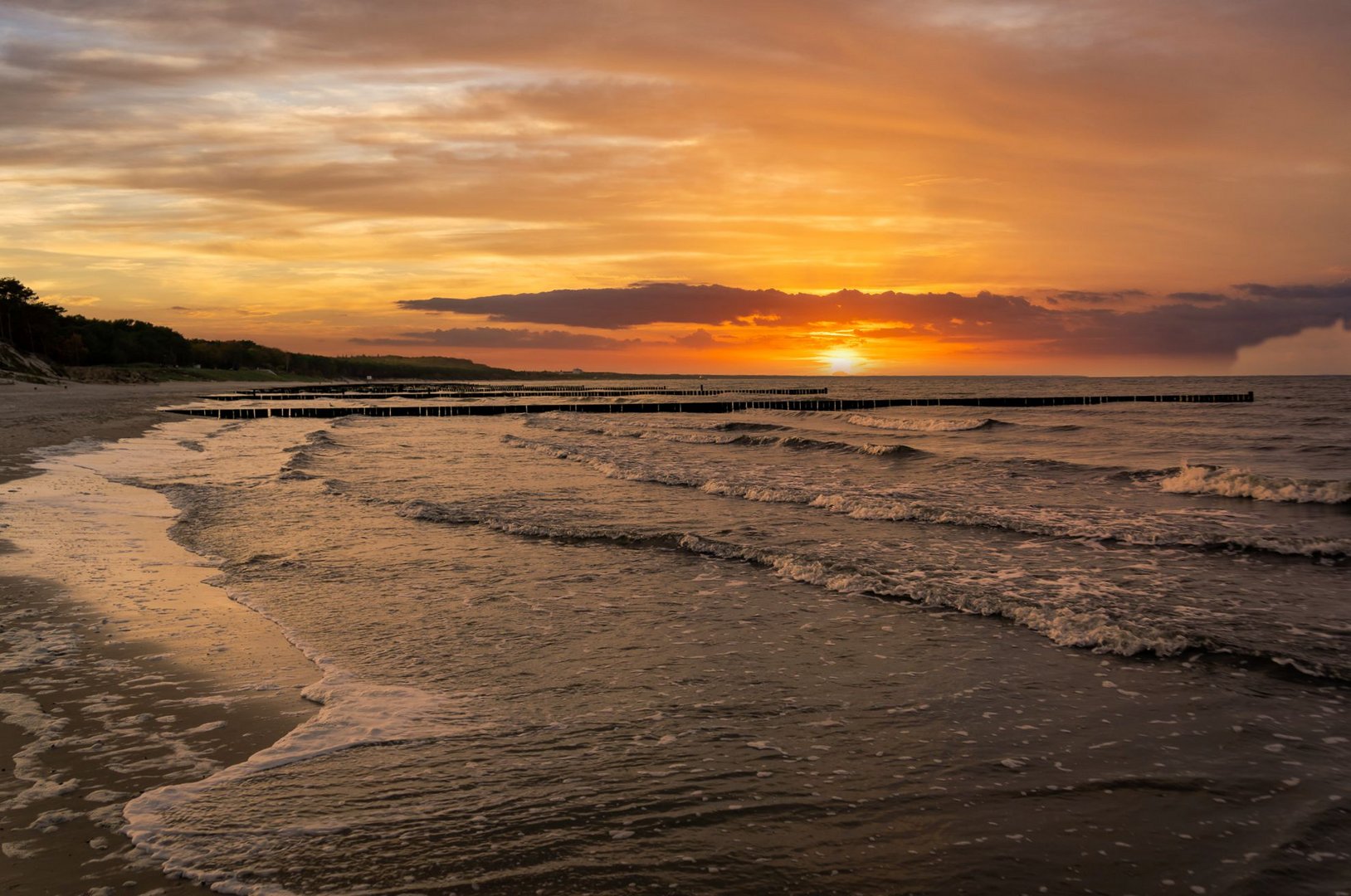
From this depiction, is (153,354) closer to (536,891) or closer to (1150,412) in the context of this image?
(1150,412)

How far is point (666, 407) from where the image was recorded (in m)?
80.7

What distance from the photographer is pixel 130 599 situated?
33.7 feet

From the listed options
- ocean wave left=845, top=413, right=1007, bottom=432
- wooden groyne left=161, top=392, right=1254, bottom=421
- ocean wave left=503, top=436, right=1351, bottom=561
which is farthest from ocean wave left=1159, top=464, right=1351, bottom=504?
wooden groyne left=161, top=392, right=1254, bottom=421

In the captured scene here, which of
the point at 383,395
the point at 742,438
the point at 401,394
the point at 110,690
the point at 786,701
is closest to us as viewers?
the point at 786,701

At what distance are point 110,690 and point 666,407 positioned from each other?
7380 centimetres

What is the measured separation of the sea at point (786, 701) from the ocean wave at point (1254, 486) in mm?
585

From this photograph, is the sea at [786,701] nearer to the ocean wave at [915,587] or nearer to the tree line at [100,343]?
the ocean wave at [915,587]

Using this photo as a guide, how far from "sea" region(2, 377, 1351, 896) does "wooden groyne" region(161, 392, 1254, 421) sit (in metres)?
48.7

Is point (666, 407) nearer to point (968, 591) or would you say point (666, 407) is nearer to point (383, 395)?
point (383, 395)

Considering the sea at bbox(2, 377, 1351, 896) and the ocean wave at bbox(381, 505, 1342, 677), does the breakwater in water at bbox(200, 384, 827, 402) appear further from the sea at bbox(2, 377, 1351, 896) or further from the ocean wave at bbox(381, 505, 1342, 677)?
the sea at bbox(2, 377, 1351, 896)

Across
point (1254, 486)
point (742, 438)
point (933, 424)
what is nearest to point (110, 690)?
point (1254, 486)

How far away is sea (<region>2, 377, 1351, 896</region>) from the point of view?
466 cm

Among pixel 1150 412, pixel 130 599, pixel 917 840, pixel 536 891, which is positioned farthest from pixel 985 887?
pixel 1150 412

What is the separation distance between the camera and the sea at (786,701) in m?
4.66
